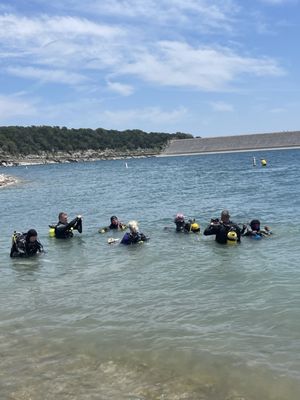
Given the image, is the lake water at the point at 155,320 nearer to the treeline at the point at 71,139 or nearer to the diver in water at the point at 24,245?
the diver in water at the point at 24,245

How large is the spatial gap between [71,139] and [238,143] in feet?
207

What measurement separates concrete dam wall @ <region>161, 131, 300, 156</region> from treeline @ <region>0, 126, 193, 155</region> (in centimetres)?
3146

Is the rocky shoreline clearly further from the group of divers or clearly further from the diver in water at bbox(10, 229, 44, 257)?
the diver in water at bbox(10, 229, 44, 257)

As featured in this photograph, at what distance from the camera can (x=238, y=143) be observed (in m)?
141

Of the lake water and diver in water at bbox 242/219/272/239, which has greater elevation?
diver in water at bbox 242/219/272/239

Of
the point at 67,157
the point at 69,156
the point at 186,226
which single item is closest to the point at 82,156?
the point at 69,156

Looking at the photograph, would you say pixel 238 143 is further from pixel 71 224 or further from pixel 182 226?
pixel 71 224

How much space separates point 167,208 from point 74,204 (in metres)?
7.12

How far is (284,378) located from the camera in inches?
219

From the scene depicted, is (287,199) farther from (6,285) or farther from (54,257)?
(6,285)

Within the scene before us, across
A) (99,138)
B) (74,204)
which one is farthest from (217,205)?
(99,138)

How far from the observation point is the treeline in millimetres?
163238

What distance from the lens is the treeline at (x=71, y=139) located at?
163 metres

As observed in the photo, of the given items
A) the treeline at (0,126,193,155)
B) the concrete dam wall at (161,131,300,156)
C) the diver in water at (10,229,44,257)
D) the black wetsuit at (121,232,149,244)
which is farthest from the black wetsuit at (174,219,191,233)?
the treeline at (0,126,193,155)
